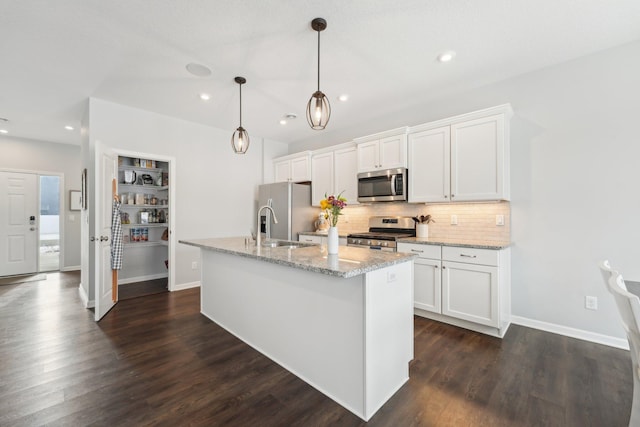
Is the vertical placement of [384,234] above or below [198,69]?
below

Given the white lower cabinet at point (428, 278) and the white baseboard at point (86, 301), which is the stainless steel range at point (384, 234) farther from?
the white baseboard at point (86, 301)

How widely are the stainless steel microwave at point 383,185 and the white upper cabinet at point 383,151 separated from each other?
0.09 meters

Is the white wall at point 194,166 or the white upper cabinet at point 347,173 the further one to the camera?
the white upper cabinet at point 347,173

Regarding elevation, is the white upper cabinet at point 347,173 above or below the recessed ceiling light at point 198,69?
below

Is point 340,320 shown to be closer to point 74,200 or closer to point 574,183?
point 574,183

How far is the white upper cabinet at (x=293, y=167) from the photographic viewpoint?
16.5ft

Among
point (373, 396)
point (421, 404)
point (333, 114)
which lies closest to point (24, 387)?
point (373, 396)

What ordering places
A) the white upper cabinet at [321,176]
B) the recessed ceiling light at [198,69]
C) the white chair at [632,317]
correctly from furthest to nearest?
the white upper cabinet at [321,176] < the recessed ceiling light at [198,69] < the white chair at [632,317]

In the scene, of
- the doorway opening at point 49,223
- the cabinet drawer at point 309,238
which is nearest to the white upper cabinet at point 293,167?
the cabinet drawer at point 309,238

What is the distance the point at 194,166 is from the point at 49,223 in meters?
3.96

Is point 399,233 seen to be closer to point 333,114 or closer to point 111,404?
point 333,114

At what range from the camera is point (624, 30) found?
2.33 m

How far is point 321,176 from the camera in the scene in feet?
15.8

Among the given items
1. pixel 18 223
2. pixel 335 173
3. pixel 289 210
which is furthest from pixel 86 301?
pixel 335 173
